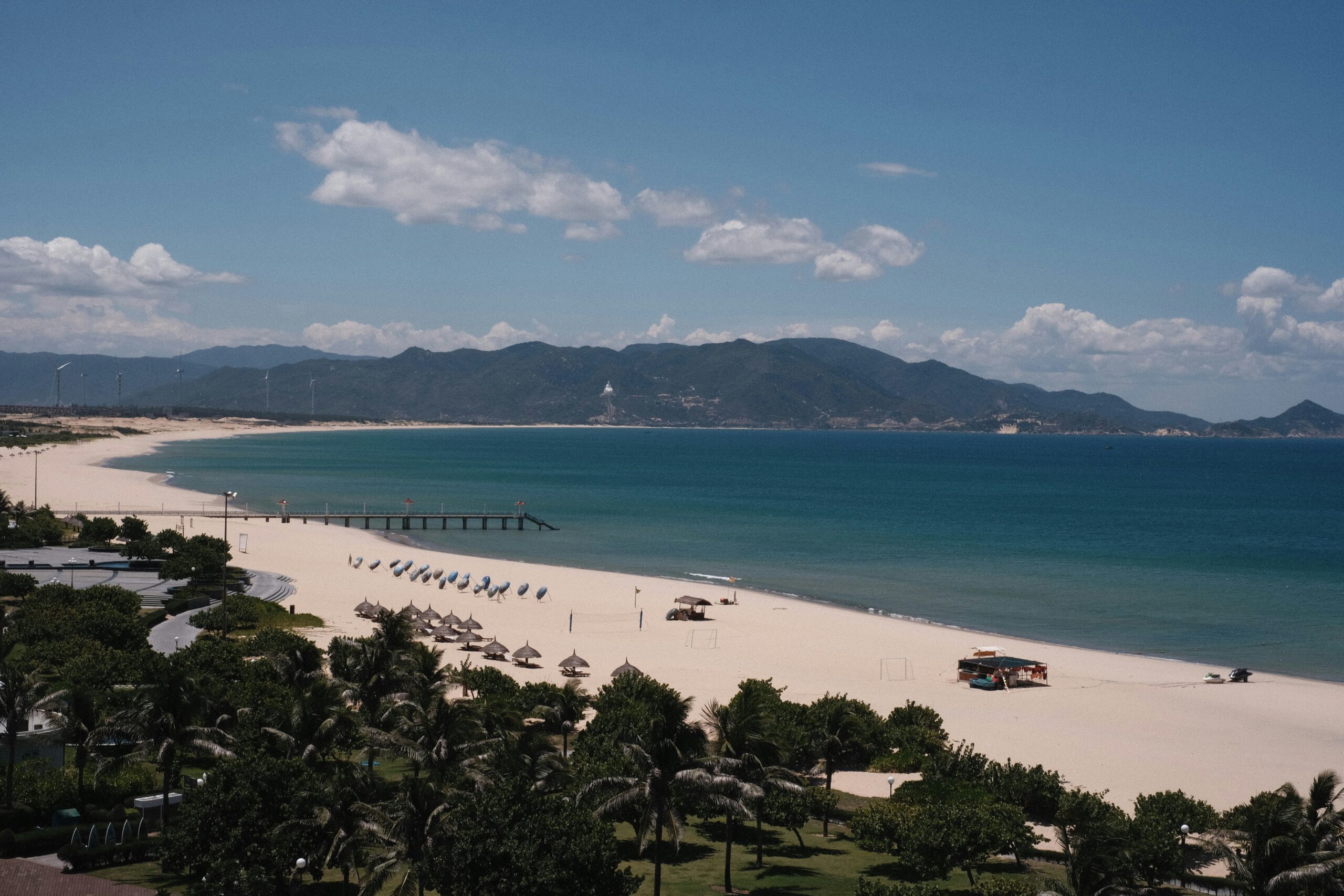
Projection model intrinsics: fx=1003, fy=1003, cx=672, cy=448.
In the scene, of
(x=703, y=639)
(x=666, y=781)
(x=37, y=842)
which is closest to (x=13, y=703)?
(x=37, y=842)

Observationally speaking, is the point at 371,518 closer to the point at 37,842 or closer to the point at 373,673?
the point at 373,673

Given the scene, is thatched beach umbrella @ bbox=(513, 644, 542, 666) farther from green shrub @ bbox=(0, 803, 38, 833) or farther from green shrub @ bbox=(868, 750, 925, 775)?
green shrub @ bbox=(0, 803, 38, 833)

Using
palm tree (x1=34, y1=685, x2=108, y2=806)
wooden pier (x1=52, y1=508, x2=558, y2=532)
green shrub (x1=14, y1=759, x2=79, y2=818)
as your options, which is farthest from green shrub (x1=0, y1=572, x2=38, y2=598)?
wooden pier (x1=52, y1=508, x2=558, y2=532)

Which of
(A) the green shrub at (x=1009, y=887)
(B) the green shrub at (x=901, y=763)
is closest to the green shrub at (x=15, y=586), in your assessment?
(B) the green shrub at (x=901, y=763)

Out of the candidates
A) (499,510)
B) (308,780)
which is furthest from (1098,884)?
(499,510)

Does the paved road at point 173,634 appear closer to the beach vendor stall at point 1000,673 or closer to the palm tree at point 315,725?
the palm tree at point 315,725

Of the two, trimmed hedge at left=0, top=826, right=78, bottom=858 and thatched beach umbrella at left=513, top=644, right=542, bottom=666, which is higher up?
trimmed hedge at left=0, top=826, right=78, bottom=858

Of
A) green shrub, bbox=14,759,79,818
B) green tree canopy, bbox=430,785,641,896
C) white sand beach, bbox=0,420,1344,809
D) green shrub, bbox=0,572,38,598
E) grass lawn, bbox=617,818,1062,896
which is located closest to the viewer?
green tree canopy, bbox=430,785,641,896
